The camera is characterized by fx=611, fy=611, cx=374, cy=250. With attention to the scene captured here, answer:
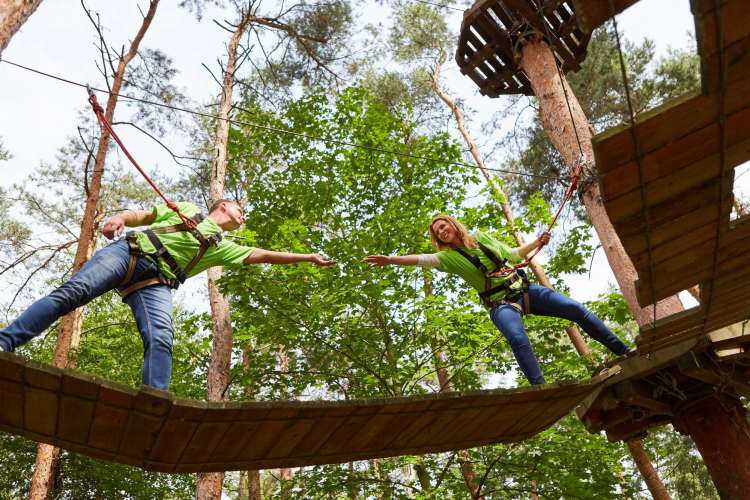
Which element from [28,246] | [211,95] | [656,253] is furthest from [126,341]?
[656,253]

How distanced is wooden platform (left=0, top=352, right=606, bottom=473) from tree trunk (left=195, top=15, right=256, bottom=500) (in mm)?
4776

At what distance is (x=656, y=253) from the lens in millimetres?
3018

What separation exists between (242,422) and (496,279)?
2.22 m

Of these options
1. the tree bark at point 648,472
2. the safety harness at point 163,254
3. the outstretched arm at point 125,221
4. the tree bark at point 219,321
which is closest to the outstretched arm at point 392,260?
the safety harness at point 163,254

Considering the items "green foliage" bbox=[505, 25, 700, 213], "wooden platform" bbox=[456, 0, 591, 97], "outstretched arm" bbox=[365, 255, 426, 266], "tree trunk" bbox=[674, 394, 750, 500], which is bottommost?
"tree trunk" bbox=[674, 394, 750, 500]

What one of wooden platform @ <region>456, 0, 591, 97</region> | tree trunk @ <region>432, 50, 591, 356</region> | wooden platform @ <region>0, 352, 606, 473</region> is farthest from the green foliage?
wooden platform @ <region>0, 352, 606, 473</region>

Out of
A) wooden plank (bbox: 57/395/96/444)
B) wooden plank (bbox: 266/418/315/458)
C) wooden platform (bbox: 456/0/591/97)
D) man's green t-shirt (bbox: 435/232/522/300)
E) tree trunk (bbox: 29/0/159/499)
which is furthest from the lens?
tree trunk (bbox: 29/0/159/499)

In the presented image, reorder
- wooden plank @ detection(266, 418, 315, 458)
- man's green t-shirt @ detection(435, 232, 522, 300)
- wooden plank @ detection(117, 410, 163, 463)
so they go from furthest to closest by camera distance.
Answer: man's green t-shirt @ detection(435, 232, 522, 300) < wooden plank @ detection(266, 418, 315, 458) < wooden plank @ detection(117, 410, 163, 463)

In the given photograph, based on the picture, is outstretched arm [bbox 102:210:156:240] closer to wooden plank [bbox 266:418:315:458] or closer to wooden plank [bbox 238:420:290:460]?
wooden plank [bbox 238:420:290:460]

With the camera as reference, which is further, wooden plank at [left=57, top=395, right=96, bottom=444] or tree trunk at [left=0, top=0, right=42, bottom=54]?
tree trunk at [left=0, top=0, right=42, bottom=54]

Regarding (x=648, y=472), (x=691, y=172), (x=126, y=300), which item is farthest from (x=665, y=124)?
(x=648, y=472)

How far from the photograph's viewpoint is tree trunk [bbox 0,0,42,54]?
4.50 m

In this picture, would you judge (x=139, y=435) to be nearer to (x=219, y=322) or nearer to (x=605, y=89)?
(x=219, y=322)

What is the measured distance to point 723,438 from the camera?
4.86 m
